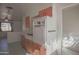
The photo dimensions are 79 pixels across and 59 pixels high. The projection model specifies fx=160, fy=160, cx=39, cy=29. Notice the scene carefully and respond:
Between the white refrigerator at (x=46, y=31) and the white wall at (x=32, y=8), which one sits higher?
the white wall at (x=32, y=8)

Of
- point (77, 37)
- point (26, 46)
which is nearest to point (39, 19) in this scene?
point (26, 46)

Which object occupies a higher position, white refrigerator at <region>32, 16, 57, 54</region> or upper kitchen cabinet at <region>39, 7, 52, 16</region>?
upper kitchen cabinet at <region>39, 7, 52, 16</region>

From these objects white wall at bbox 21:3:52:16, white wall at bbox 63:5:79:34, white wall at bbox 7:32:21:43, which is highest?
white wall at bbox 21:3:52:16

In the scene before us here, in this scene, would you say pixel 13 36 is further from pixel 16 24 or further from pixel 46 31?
pixel 46 31

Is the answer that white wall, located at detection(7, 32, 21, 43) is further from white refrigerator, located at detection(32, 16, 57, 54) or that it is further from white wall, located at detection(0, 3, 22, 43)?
white refrigerator, located at detection(32, 16, 57, 54)

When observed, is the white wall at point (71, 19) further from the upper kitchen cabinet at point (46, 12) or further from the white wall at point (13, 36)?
the white wall at point (13, 36)

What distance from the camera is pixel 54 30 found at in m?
1.39

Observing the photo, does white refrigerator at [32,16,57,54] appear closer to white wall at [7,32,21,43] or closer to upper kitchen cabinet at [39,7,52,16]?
upper kitchen cabinet at [39,7,52,16]

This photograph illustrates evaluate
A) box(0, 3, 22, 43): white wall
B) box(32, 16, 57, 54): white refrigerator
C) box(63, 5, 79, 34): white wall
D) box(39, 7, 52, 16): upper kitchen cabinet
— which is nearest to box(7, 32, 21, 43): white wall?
box(0, 3, 22, 43): white wall

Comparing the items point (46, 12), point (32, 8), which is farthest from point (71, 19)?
point (32, 8)

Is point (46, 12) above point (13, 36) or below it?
above

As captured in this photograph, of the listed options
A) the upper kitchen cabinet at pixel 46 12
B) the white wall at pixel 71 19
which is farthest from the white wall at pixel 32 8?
the white wall at pixel 71 19

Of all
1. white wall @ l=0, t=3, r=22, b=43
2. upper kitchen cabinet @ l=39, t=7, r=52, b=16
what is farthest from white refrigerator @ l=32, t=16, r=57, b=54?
white wall @ l=0, t=3, r=22, b=43

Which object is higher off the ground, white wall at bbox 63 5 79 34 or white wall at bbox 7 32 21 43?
white wall at bbox 63 5 79 34
